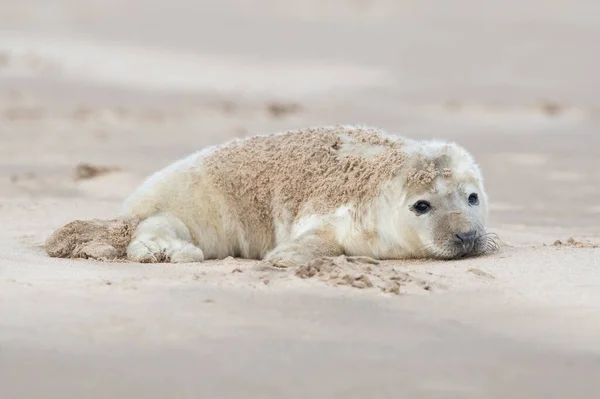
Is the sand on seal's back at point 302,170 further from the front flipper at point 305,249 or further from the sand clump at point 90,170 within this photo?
the sand clump at point 90,170

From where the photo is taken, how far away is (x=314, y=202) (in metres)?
6.37

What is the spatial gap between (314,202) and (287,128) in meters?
9.30

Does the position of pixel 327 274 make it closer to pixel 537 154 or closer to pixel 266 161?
pixel 266 161

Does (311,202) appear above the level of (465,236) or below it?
above

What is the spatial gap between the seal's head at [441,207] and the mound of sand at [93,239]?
5.22 feet

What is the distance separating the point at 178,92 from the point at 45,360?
1523 cm

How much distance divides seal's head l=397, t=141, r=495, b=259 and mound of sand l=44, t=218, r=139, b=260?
1592mm

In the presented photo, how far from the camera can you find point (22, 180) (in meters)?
10.8

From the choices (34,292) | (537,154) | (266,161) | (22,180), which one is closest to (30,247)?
(266,161)

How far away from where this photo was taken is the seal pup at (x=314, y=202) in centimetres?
609

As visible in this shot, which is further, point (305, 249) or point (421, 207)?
point (421, 207)

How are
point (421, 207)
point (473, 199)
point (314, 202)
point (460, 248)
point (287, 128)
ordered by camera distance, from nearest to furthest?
1. point (460, 248)
2. point (421, 207)
3. point (473, 199)
4. point (314, 202)
5. point (287, 128)

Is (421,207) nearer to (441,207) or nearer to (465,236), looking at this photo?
(441,207)

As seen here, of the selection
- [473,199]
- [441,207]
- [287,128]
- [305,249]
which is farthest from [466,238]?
[287,128]
